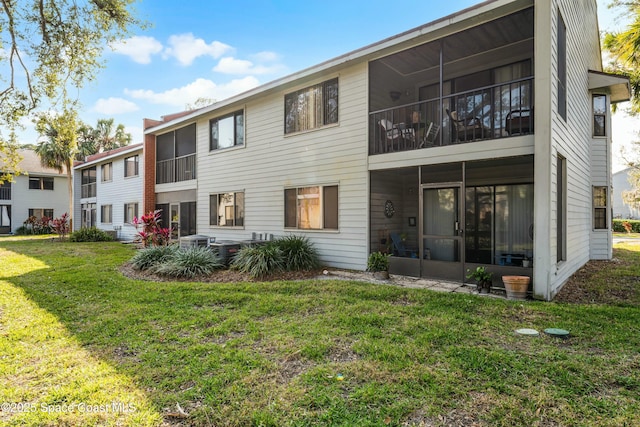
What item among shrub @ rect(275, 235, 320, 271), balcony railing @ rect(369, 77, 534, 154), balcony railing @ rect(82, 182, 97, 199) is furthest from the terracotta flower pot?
balcony railing @ rect(82, 182, 97, 199)

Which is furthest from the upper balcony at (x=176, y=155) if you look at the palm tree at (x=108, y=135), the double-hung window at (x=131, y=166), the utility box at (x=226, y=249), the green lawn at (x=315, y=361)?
the palm tree at (x=108, y=135)

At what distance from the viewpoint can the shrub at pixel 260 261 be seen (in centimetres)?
849

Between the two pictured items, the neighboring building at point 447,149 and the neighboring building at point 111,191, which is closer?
the neighboring building at point 447,149

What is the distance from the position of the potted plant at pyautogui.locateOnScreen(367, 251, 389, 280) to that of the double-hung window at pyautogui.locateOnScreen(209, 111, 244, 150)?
268 inches

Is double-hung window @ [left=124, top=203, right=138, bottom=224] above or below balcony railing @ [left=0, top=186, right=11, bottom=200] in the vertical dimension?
below

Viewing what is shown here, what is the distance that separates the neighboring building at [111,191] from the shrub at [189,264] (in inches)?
368

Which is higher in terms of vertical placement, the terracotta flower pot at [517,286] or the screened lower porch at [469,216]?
the screened lower porch at [469,216]

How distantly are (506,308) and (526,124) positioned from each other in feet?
12.2

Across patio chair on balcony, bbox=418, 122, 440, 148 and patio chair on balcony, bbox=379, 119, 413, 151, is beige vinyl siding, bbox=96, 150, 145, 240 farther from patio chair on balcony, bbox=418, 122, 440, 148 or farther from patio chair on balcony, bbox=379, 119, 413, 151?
patio chair on balcony, bbox=418, 122, 440, 148

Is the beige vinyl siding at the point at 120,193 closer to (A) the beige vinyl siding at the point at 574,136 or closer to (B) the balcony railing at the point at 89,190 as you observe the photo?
(B) the balcony railing at the point at 89,190

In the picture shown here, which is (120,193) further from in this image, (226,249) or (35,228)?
(226,249)

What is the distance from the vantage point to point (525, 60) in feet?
28.6

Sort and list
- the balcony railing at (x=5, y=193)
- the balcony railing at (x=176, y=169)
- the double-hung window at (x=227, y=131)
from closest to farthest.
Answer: the double-hung window at (x=227, y=131)
the balcony railing at (x=176, y=169)
the balcony railing at (x=5, y=193)

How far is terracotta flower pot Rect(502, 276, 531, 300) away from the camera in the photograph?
6.28 meters
